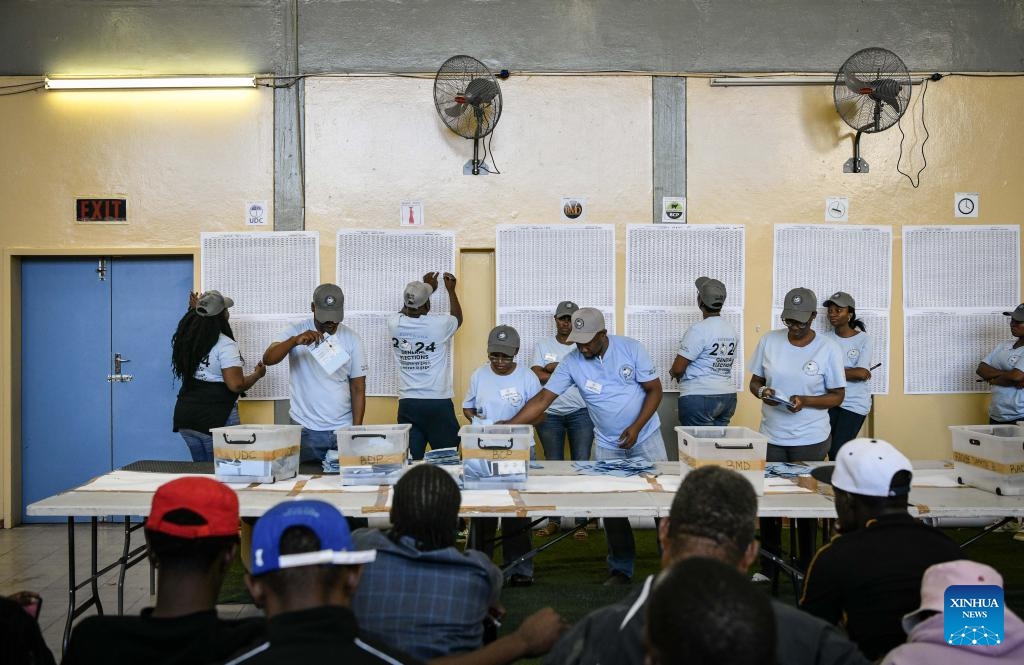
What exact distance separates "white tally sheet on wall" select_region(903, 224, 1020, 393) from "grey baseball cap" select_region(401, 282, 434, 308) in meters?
3.87

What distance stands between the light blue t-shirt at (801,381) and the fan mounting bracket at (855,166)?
2172 mm

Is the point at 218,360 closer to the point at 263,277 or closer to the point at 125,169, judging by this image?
the point at 263,277

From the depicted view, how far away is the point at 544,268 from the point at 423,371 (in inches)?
52.1

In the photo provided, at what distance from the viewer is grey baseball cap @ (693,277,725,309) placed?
6332 mm

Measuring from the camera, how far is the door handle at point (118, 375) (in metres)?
6.93

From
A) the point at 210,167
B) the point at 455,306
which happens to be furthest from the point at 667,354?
the point at 210,167

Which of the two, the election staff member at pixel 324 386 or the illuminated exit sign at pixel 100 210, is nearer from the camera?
the election staff member at pixel 324 386

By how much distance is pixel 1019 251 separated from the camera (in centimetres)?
701

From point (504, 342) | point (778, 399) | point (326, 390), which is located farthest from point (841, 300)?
point (326, 390)

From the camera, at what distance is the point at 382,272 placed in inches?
268

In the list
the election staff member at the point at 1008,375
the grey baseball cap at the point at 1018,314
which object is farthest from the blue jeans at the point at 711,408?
the grey baseball cap at the point at 1018,314

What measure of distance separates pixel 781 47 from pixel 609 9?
140cm

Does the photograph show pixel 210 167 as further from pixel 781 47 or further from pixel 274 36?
pixel 781 47

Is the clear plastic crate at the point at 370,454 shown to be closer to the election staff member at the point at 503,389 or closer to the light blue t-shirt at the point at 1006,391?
the election staff member at the point at 503,389
